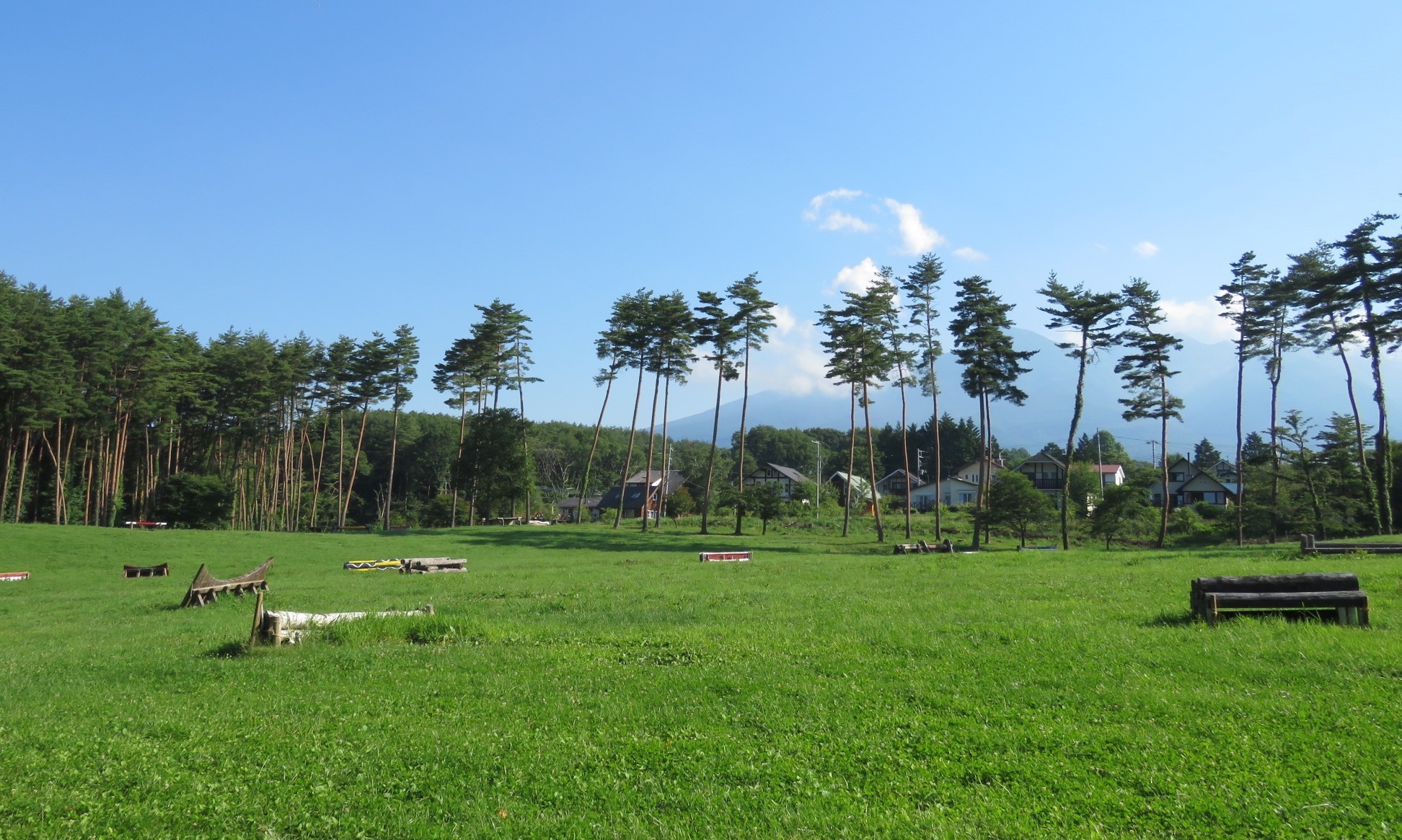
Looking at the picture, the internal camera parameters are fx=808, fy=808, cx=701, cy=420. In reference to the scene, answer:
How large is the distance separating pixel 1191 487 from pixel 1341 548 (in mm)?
73910

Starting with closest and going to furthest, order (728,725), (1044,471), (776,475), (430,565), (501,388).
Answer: (728,725), (430,565), (501,388), (1044,471), (776,475)

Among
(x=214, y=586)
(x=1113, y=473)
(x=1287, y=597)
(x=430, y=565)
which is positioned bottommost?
(x=430, y=565)

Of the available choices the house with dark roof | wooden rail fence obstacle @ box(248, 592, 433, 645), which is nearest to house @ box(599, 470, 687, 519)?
the house with dark roof

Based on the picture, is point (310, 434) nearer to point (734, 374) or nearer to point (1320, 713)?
point (734, 374)

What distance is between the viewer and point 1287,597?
40.1ft

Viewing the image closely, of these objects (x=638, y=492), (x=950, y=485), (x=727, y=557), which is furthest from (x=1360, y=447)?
(x=638, y=492)

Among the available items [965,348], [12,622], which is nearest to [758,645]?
A: [12,622]

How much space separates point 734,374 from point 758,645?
49.8m

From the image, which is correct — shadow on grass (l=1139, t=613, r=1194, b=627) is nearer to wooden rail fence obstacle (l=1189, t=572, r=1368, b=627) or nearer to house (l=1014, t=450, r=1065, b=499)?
wooden rail fence obstacle (l=1189, t=572, r=1368, b=627)

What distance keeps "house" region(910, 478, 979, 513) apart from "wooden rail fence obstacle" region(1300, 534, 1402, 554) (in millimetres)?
71840

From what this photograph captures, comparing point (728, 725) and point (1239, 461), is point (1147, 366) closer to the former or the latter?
point (1239, 461)

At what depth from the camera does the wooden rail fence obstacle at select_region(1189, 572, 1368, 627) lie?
39.3ft

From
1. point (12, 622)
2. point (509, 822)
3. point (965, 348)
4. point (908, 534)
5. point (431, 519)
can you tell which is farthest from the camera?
point (431, 519)

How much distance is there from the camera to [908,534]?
191 feet
